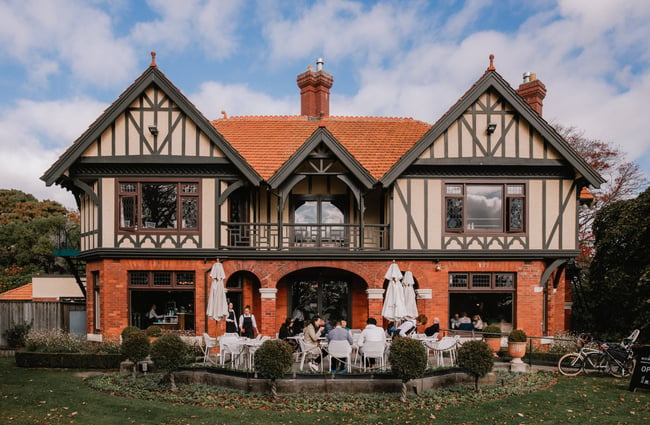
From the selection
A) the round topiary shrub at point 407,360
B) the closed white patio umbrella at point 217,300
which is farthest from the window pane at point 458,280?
the closed white patio umbrella at point 217,300

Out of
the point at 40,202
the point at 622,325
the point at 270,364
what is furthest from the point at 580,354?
the point at 40,202

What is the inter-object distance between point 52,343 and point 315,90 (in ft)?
48.2

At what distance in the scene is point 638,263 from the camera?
64.1 ft

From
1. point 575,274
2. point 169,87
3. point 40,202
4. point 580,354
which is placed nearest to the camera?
point 580,354

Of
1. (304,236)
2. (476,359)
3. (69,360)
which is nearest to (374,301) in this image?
(304,236)

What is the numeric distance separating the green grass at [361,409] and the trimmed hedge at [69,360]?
3106 mm

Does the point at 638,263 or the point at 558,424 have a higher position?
the point at 638,263

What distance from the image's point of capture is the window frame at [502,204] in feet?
60.1

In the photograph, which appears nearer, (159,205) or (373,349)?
(373,349)

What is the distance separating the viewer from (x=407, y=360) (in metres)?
11.2

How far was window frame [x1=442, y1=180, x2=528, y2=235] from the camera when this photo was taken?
18.3 meters

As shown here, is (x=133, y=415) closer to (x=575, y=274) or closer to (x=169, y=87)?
(x=169, y=87)

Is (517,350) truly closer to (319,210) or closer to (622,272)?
(622,272)

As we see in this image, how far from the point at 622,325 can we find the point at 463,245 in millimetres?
7152
